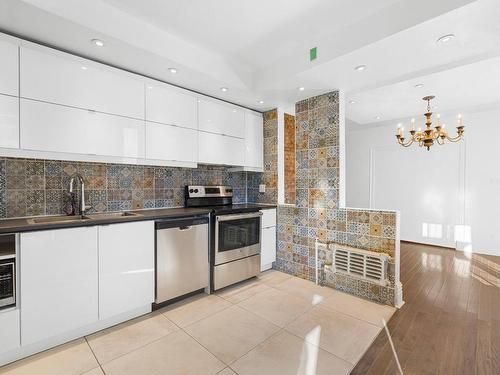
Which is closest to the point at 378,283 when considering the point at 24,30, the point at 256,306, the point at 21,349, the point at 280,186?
the point at 256,306

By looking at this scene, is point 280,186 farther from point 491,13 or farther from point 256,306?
point 491,13

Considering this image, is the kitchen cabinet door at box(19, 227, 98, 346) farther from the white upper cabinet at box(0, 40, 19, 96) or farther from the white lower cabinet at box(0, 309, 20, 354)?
the white upper cabinet at box(0, 40, 19, 96)

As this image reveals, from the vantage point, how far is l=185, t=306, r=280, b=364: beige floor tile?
1.76 meters

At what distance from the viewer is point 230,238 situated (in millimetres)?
2771

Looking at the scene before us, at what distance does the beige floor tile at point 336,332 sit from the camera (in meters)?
1.76

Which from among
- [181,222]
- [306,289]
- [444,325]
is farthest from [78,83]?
[444,325]

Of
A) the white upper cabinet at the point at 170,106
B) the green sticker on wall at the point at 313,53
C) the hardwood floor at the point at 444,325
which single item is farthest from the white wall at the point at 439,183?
the white upper cabinet at the point at 170,106

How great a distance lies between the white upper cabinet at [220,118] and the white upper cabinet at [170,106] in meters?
0.11

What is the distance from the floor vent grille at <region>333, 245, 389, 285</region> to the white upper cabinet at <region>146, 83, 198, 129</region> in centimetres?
220

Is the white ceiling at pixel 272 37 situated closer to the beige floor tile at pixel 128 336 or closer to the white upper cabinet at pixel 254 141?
the white upper cabinet at pixel 254 141

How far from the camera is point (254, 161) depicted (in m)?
3.46

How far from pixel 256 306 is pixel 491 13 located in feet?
9.33

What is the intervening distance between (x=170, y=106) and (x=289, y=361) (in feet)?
8.19

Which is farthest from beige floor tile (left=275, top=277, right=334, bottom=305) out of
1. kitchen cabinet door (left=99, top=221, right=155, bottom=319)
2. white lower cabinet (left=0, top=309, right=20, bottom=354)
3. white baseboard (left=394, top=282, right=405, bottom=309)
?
white lower cabinet (left=0, top=309, right=20, bottom=354)
